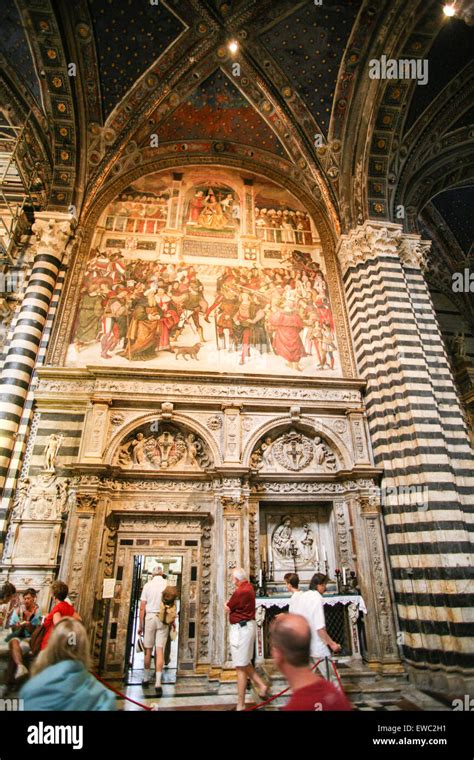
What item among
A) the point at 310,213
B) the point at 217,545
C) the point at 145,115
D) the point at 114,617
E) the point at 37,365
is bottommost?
the point at 114,617

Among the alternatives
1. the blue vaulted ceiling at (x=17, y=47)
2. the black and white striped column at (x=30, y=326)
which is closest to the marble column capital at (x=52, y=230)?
the black and white striped column at (x=30, y=326)

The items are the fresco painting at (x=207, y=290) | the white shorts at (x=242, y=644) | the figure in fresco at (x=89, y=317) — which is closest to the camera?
the white shorts at (x=242, y=644)

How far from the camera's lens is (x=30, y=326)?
894 cm

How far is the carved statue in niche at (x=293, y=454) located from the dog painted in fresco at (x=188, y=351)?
8.10 ft

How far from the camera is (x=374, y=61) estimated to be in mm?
10227

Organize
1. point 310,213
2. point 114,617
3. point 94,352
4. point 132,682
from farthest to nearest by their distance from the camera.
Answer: point 310,213 < point 94,352 < point 114,617 < point 132,682

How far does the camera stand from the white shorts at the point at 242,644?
16.3 ft

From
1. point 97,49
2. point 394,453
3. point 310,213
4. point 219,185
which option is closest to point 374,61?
point 310,213

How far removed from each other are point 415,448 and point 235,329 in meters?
4.66

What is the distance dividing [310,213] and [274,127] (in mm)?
2495

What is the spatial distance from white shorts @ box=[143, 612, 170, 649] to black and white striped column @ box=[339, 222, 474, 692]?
407cm

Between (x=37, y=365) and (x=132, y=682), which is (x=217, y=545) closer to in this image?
(x=132, y=682)

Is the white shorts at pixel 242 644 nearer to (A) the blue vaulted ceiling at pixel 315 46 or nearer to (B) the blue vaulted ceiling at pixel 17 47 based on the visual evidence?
(A) the blue vaulted ceiling at pixel 315 46

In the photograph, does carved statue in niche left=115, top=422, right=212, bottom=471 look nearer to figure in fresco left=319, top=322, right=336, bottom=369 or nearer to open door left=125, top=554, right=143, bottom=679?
open door left=125, top=554, right=143, bottom=679
